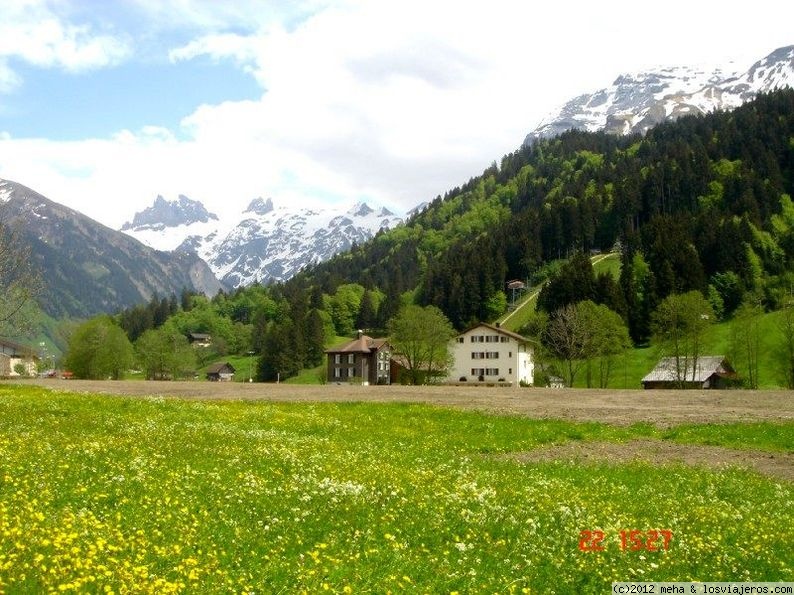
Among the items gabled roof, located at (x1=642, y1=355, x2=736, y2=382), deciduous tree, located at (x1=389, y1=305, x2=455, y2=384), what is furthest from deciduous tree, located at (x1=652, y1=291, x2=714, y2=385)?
deciduous tree, located at (x1=389, y1=305, x2=455, y2=384)

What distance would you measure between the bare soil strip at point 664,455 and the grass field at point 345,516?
629 mm

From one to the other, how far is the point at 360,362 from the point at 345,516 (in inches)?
6442

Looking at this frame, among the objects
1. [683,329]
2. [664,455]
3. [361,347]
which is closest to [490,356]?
[361,347]

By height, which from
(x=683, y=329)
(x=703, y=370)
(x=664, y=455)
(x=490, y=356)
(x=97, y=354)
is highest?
(x=683, y=329)

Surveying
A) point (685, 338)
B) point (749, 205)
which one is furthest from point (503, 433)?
point (749, 205)

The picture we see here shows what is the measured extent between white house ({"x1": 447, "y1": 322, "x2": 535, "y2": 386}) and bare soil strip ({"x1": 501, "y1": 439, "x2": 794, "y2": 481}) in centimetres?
11315

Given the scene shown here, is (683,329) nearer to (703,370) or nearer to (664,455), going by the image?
(703,370)

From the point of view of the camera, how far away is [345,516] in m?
13.1

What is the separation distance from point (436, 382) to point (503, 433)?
104 metres

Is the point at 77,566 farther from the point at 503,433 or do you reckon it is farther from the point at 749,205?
the point at 749,205

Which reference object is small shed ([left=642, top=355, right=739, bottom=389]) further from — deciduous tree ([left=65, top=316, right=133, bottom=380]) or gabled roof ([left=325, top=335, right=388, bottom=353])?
deciduous tree ([left=65, top=316, right=133, bottom=380])

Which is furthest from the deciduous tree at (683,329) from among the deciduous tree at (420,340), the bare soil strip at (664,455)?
the bare soil strip at (664,455)
